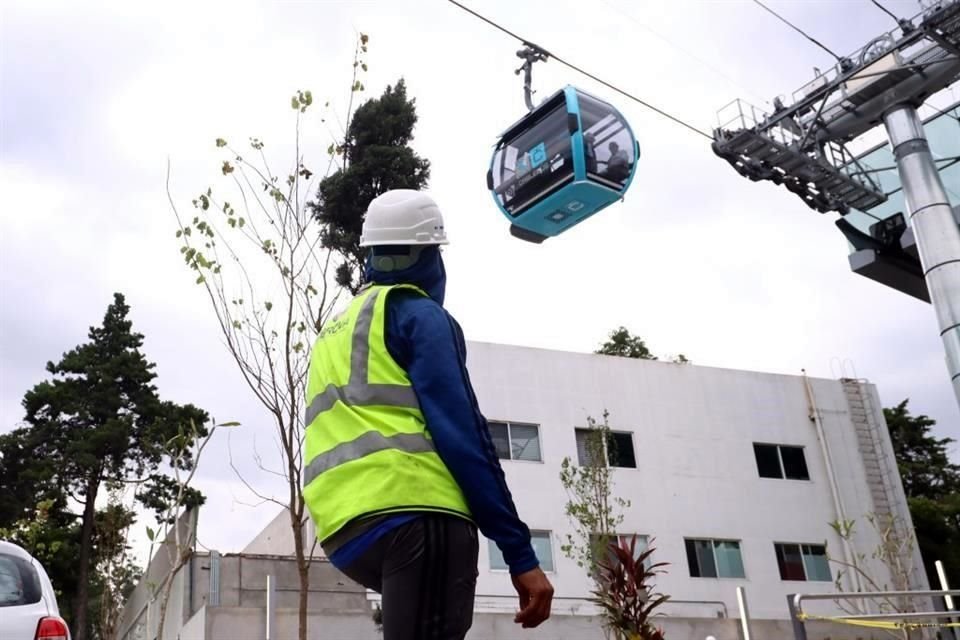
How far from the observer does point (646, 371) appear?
2361 centimetres

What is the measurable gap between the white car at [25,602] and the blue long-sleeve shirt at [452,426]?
3105 millimetres

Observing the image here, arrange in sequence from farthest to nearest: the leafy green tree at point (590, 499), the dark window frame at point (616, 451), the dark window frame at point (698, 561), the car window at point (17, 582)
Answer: the dark window frame at point (698, 561), the dark window frame at point (616, 451), the leafy green tree at point (590, 499), the car window at point (17, 582)

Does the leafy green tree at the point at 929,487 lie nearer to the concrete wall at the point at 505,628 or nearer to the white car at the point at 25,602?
the concrete wall at the point at 505,628

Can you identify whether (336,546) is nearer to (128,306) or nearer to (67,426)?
(67,426)

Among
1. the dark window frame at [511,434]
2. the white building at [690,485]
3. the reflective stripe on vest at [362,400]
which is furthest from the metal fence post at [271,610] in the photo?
the reflective stripe on vest at [362,400]

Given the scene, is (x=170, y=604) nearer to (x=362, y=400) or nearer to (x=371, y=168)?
(x=371, y=168)

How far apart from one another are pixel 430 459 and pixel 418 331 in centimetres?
32

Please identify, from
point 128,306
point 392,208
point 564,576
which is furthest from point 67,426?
point 392,208

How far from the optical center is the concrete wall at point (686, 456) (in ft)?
69.4

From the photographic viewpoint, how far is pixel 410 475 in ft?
7.25

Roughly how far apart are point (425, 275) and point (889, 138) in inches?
740

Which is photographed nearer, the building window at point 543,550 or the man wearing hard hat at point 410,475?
the man wearing hard hat at point 410,475

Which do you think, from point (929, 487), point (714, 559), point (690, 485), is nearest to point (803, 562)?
point (714, 559)

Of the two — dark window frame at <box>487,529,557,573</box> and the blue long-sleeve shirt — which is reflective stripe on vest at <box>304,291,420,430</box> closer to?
the blue long-sleeve shirt
